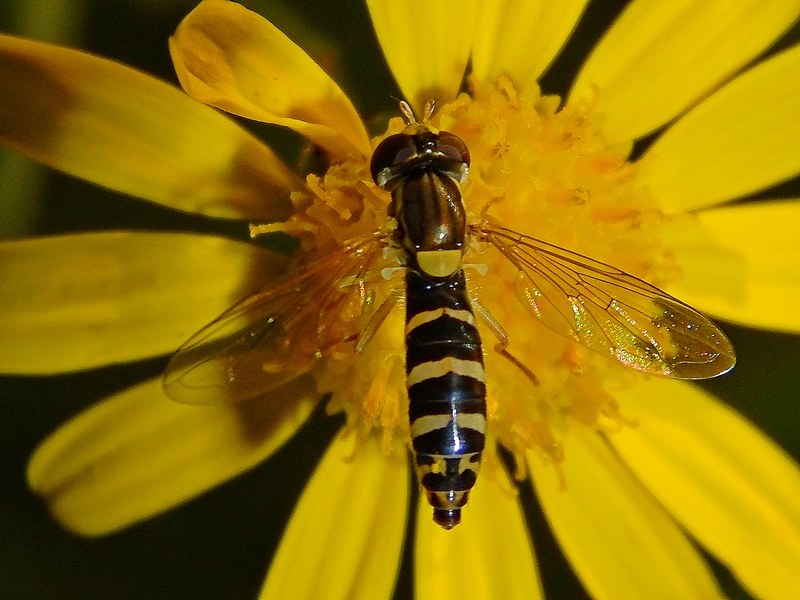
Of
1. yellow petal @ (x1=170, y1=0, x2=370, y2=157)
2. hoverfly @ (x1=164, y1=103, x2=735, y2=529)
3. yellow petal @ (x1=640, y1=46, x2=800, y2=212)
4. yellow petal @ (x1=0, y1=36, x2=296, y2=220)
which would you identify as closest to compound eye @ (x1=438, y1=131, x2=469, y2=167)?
hoverfly @ (x1=164, y1=103, x2=735, y2=529)

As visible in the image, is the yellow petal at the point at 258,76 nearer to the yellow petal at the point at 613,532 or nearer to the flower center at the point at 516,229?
the flower center at the point at 516,229

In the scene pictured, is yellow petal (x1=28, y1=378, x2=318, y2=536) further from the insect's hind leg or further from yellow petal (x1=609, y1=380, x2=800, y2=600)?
yellow petal (x1=609, y1=380, x2=800, y2=600)

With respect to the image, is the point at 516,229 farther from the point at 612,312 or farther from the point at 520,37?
the point at 520,37

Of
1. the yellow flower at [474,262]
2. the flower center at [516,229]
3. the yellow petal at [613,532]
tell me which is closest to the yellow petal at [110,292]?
the yellow flower at [474,262]

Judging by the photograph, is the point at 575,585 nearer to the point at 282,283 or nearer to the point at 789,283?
the point at 789,283

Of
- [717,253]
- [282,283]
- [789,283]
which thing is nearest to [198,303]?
[282,283]

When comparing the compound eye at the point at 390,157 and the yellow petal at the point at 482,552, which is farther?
the yellow petal at the point at 482,552

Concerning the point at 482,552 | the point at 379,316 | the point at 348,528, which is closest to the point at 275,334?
the point at 379,316
